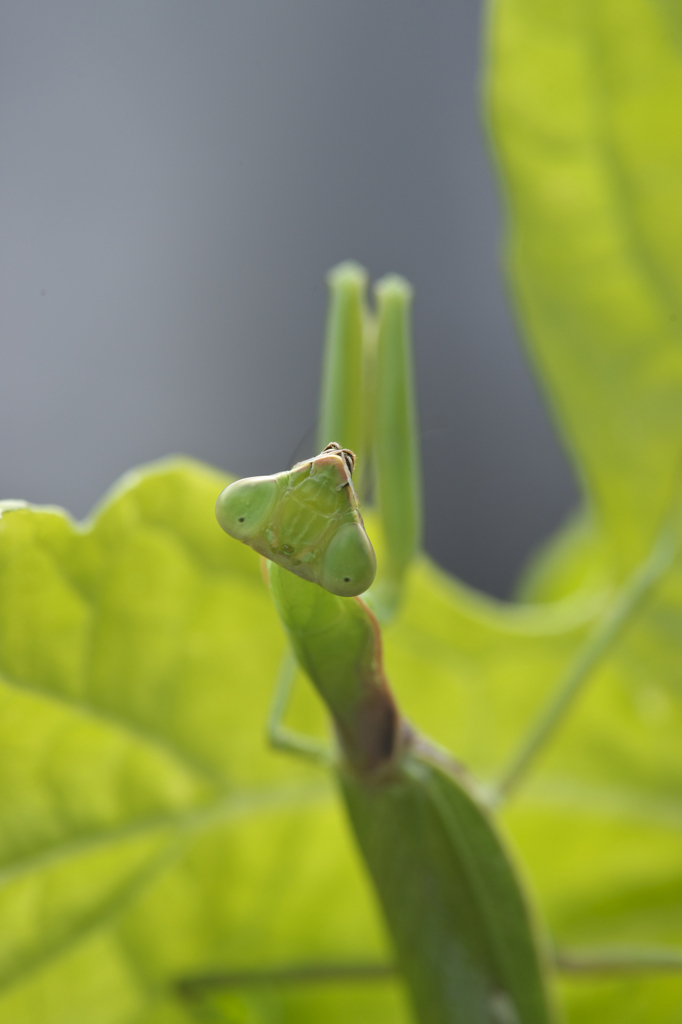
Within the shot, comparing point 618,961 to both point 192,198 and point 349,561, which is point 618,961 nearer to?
point 349,561

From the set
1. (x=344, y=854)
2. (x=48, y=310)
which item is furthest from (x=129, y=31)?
(x=344, y=854)

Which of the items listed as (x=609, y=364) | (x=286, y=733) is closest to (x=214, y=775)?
(x=286, y=733)

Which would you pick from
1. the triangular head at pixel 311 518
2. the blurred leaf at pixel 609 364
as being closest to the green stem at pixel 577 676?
the blurred leaf at pixel 609 364

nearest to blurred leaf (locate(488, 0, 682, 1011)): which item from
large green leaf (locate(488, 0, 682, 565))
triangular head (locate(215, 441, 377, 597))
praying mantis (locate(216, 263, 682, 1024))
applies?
large green leaf (locate(488, 0, 682, 565))

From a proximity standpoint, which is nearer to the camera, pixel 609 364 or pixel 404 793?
pixel 404 793

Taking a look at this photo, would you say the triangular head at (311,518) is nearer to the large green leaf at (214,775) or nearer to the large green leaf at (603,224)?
the large green leaf at (214,775)
